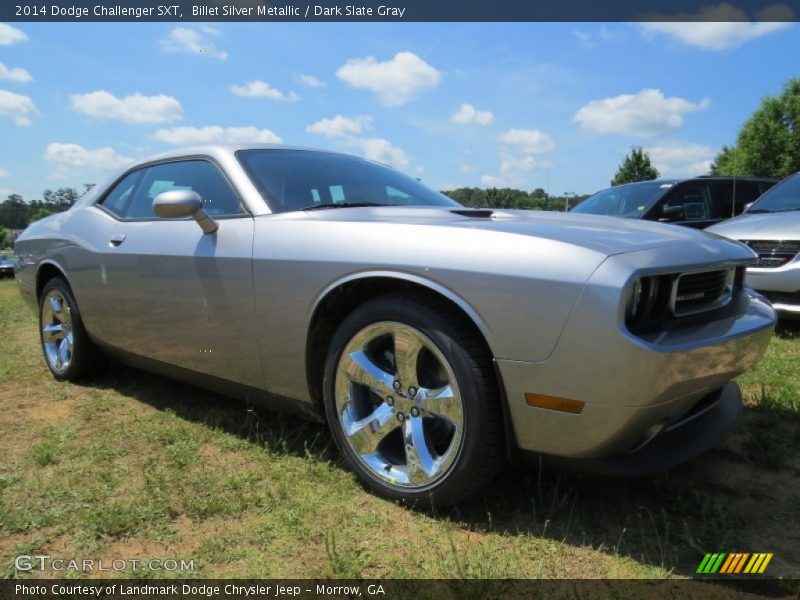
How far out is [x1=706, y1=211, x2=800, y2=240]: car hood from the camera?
442 cm

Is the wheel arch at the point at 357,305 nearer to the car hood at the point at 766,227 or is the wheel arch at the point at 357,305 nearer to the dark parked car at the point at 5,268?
the car hood at the point at 766,227

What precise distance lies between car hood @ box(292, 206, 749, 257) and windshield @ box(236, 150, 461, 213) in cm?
21

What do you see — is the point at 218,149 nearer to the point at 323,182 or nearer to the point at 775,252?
the point at 323,182

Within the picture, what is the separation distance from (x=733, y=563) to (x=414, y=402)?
1079 mm

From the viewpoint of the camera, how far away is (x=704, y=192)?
653cm

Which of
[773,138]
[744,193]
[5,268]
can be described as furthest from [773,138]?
[5,268]

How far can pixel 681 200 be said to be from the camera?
251 inches

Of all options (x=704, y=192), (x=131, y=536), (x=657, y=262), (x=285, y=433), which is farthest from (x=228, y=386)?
(x=704, y=192)

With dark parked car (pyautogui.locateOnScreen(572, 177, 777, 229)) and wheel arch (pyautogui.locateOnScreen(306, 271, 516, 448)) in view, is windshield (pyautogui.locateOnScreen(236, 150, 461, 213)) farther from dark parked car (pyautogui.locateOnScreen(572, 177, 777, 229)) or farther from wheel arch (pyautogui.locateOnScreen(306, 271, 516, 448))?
dark parked car (pyautogui.locateOnScreen(572, 177, 777, 229))

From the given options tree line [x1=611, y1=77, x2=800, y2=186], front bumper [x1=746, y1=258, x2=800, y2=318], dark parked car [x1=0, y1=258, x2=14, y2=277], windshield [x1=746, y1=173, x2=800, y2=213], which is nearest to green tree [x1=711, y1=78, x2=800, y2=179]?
tree line [x1=611, y1=77, x2=800, y2=186]

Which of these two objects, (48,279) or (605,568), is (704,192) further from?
(48,279)

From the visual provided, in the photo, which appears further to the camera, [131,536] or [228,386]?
[228,386]

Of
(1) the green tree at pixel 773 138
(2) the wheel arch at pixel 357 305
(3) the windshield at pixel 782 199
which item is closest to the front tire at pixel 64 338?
(2) the wheel arch at pixel 357 305

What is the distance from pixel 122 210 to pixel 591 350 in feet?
9.40
